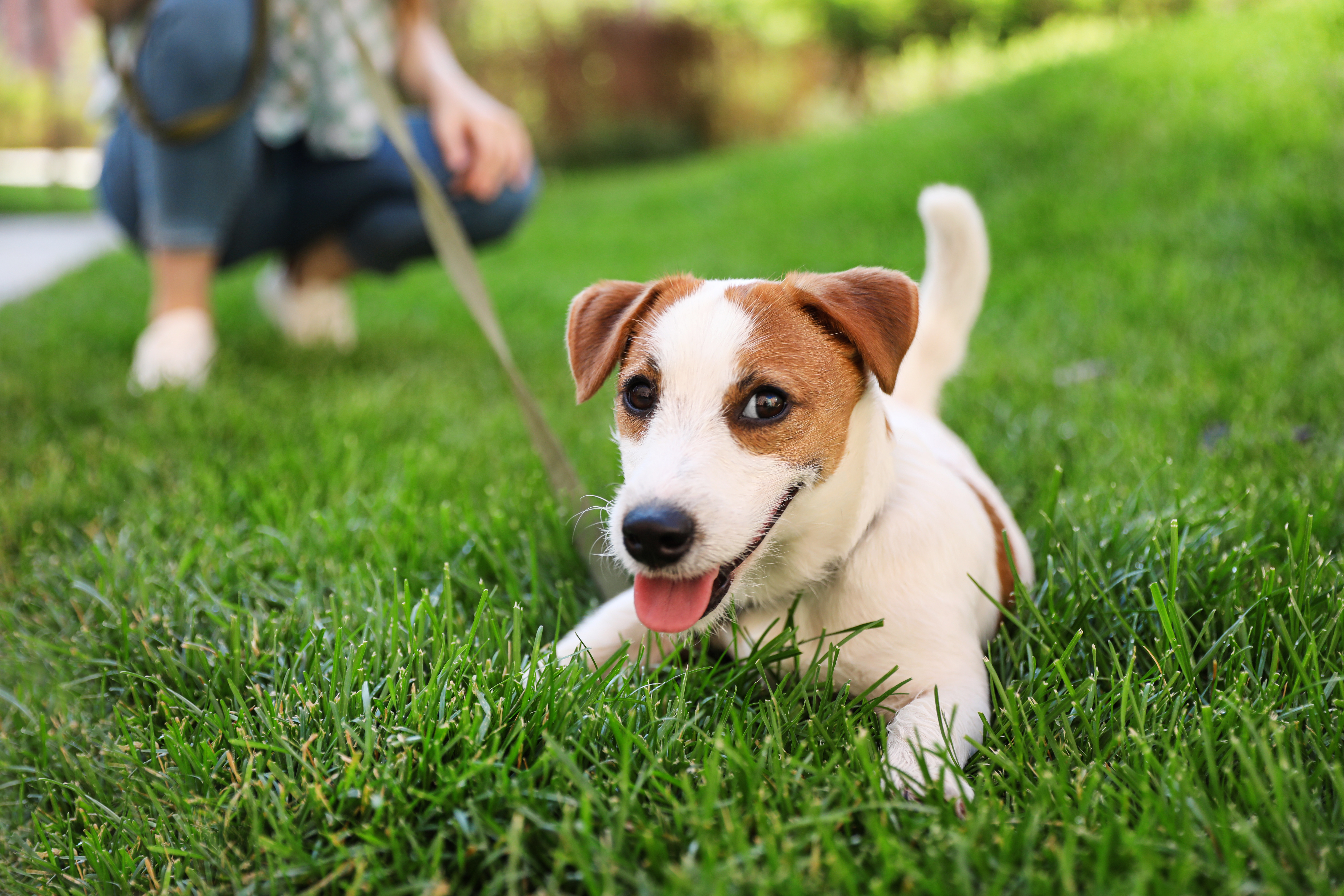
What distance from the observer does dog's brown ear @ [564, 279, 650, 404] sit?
192cm

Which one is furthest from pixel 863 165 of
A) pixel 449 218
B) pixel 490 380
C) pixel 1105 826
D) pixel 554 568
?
pixel 1105 826

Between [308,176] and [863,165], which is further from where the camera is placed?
[863,165]

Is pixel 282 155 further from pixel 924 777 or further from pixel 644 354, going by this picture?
pixel 924 777

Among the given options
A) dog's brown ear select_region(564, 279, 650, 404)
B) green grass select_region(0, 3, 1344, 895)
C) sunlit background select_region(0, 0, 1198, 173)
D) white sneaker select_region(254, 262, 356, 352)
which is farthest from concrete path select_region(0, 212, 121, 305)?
sunlit background select_region(0, 0, 1198, 173)

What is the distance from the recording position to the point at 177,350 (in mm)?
4082

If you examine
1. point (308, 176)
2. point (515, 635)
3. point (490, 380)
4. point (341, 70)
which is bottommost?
point (490, 380)

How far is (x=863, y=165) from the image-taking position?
26.9 feet

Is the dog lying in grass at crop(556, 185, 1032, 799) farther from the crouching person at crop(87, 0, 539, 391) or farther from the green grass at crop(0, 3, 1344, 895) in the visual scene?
the crouching person at crop(87, 0, 539, 391)

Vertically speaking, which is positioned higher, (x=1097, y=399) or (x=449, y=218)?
(x=449, y=218)

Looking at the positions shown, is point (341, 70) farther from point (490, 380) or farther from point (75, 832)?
point (75, 832)

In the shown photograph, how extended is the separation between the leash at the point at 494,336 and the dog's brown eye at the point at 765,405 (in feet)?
1.38

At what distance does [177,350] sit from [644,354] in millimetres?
3064

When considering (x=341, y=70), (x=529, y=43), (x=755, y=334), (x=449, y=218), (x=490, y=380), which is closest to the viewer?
(x=755, y=334)

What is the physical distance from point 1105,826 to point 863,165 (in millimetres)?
7572
